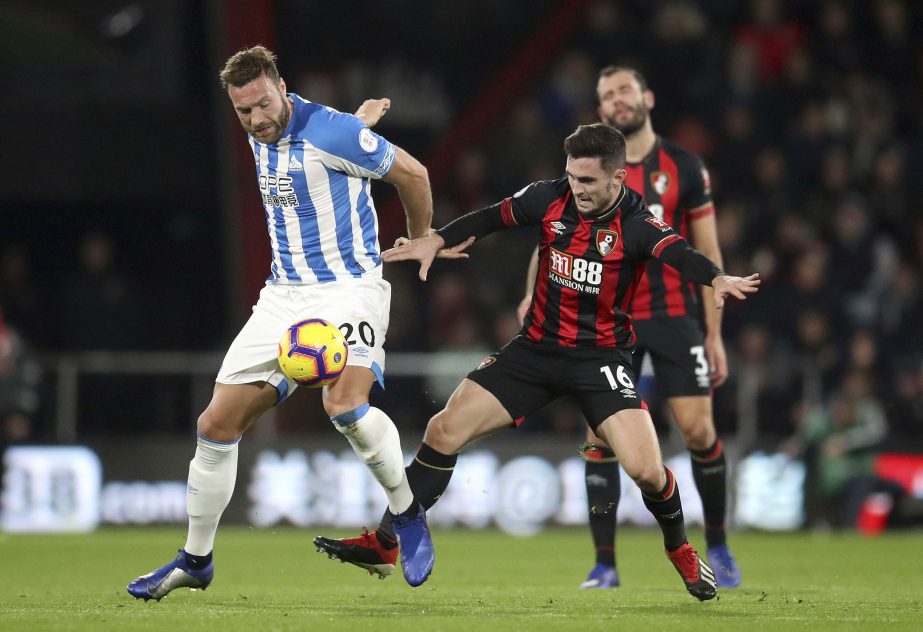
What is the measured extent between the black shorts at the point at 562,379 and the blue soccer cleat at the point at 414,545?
615 millimetres

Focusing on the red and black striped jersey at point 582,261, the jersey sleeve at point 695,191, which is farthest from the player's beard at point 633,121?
the red and black striped jersey at point 582,261

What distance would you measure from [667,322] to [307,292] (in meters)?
2.06

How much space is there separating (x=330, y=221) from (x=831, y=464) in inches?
295

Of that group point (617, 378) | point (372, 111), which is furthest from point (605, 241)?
point (372, 111)

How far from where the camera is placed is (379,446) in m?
6.69

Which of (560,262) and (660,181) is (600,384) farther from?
(660,181)

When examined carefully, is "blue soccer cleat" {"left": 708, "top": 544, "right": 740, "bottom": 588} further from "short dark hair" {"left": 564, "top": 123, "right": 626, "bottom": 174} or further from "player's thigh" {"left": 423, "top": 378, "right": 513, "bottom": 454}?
"short dark hair" {"left": 564, "top": 123, "right": 626, "bottom": 174}

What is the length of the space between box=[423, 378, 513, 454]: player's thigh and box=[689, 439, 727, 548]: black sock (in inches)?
65.1

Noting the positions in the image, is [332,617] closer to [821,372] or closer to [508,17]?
[821,372]

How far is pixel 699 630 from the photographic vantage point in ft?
18.8

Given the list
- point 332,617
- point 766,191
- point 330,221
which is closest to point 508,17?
point 766,191

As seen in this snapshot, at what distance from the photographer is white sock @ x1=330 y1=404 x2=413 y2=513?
6641mm

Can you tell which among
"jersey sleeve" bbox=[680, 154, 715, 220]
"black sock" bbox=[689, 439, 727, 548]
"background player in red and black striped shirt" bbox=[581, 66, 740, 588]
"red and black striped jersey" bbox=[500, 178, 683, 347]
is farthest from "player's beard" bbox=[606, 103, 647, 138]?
"black sock" bbox=[689, 439, 727, 548]

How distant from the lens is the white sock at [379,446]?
664cm
